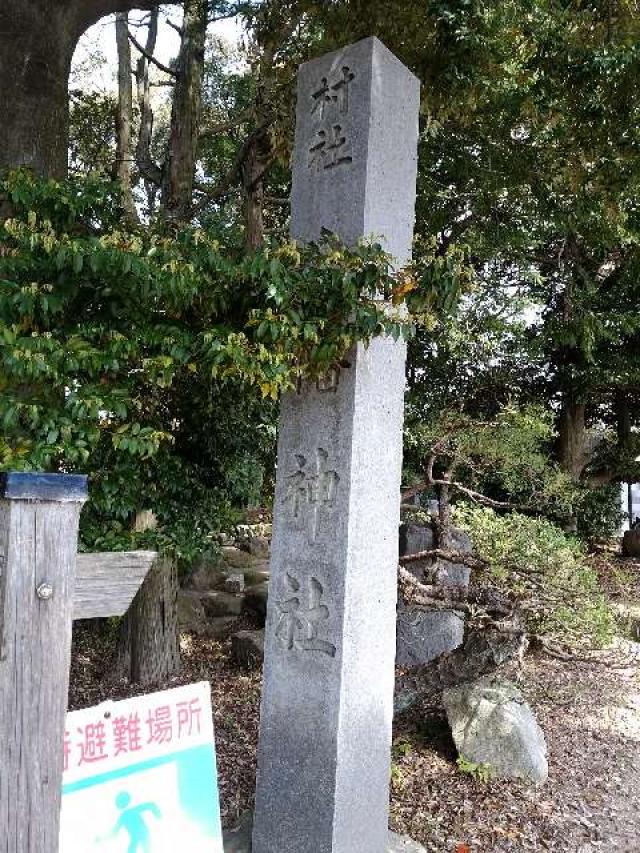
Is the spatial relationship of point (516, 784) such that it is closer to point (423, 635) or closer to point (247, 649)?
point (423, 635)

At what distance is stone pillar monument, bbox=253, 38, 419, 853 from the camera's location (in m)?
3.39

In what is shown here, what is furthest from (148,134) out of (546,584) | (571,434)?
(571,434)

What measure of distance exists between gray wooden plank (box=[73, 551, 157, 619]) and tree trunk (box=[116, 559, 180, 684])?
4.44 metres

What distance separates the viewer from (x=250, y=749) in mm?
5266

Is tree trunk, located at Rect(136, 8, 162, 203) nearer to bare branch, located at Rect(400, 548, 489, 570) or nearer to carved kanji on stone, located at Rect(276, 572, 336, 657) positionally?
bare branch, located at Rect(400, 548, 489, 570)

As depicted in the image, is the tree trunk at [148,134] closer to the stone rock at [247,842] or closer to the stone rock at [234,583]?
the stone rock at [234,583]

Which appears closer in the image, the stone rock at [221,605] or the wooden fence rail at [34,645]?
the wooden fence rail at [34,645]

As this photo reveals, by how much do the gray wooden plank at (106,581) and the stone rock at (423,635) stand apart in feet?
17.7

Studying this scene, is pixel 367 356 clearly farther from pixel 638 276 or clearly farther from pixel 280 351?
pixel 638 276

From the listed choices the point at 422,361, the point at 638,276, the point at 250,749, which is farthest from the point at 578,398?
the point at 250,749

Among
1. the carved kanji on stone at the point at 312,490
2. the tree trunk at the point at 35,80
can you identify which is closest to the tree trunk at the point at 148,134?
the tree trunk at the point at 35,80

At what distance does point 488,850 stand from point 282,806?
1.25 metres

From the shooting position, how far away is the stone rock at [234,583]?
31.5 ft

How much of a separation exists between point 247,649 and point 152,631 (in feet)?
4.03
